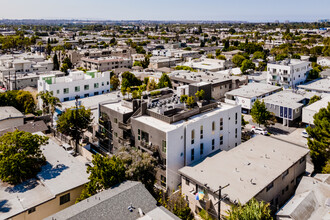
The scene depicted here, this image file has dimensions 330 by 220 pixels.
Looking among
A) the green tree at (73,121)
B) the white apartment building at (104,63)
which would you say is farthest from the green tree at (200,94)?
the white apartment building at (104,63)

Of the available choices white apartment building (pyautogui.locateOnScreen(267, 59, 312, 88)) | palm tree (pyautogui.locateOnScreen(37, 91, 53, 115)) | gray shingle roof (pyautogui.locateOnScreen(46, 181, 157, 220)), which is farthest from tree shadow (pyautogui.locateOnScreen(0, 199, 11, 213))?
white apartment building (pyautogui.locateOnScreen(267, 59, 312, 88))

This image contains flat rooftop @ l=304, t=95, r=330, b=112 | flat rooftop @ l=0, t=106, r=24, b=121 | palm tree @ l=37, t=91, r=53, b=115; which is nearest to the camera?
flat rooftop @ l=0, t=106, r=24, b=121

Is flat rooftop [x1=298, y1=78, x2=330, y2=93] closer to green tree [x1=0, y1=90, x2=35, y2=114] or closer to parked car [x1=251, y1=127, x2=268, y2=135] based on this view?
parked car [x1=251, y1=127, x2=268, y2=135]

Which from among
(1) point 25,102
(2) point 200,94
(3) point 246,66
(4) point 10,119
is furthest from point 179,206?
(3) point 246,66

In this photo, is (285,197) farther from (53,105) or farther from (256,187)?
(53,105)

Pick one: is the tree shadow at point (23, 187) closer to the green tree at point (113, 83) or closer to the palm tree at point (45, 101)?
the palm tree at point (45, 101)

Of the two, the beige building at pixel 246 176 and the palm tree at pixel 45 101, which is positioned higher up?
the palm tree at pixel 45 101

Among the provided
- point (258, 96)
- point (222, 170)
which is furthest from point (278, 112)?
point (222, 170)
